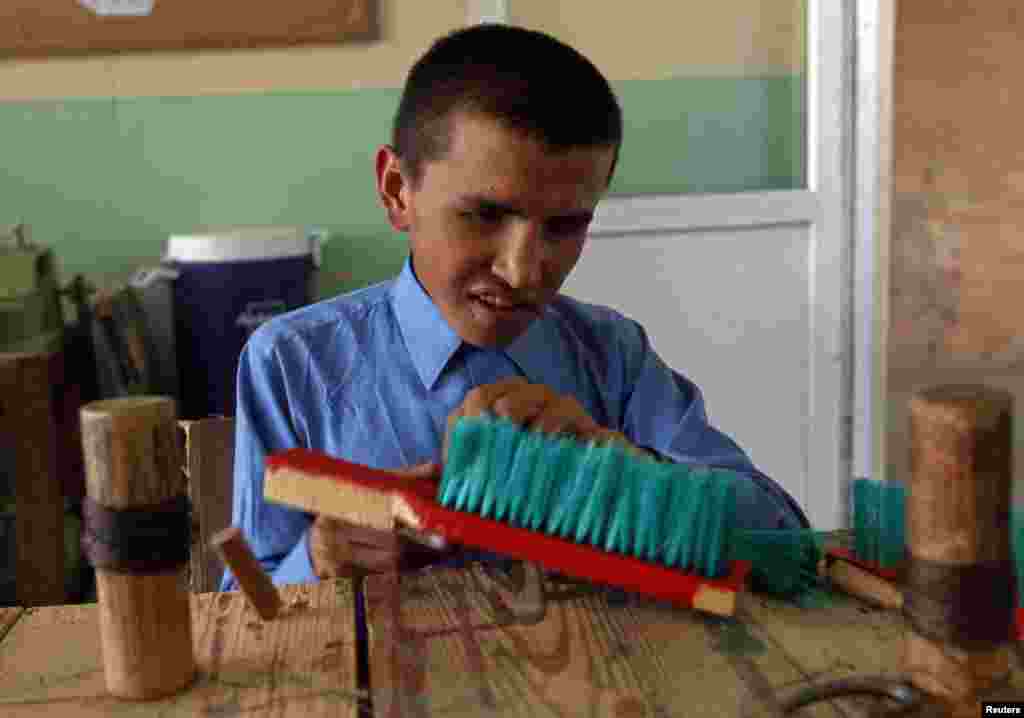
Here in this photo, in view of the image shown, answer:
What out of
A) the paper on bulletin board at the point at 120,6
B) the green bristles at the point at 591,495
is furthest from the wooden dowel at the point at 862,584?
the paper on bulletin board at the point at 120,6

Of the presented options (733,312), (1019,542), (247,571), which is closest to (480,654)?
(247,571)

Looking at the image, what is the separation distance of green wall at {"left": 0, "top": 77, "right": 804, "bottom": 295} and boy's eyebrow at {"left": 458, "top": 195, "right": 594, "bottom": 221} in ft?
4.59

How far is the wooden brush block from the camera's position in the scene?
0.62 meters

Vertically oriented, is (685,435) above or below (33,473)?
above

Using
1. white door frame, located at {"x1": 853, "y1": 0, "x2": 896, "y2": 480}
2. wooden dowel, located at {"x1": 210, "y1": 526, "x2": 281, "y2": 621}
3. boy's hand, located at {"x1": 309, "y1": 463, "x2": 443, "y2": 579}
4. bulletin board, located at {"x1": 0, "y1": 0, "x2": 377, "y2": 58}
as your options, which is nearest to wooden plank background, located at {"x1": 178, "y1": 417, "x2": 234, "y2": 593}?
boy's hand, located at {"x1": 309, "y1": 463, "x2": 443, "y2": 579}

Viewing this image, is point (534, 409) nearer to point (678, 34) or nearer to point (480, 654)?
point (480, 654)

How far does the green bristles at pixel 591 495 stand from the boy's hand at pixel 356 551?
0.14 metres

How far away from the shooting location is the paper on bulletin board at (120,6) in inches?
87.8

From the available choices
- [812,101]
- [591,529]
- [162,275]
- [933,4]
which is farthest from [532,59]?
[933,4]

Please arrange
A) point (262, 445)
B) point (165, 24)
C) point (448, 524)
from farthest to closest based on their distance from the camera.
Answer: point (165, 24), point (262, 445), point (448, 524)

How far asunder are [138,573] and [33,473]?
59.9 inches

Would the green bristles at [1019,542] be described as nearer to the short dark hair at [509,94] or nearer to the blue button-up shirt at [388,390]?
the blue button-up shirt at [388,390]

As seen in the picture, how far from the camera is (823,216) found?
2367mm

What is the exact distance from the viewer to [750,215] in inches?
92.9
